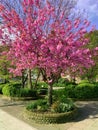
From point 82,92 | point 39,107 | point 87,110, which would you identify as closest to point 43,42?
point 39,107

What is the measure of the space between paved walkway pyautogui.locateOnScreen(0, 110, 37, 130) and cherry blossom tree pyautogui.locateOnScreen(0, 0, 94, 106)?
6.43 ft

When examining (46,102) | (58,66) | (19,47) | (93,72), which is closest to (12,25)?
(19,47)

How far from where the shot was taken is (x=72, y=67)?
10562mm

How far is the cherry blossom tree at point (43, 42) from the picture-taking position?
32.1 feet

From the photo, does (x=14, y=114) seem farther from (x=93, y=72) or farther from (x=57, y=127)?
(x=93, y=72)

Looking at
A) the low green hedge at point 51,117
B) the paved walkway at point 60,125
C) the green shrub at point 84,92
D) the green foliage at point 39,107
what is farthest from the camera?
the green shrub at point 84,92

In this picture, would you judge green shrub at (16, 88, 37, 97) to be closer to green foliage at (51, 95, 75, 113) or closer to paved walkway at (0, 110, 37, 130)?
paved walkway at (0, 110, 37, 130)

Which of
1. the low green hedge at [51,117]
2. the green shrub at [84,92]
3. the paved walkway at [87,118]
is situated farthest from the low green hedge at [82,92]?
the low green hedge at [51,117]

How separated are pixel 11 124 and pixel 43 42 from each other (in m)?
3.39

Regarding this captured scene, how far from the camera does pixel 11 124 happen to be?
953cm

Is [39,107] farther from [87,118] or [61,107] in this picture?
[87,118]

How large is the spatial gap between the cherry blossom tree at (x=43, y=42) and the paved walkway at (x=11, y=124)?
1.96m

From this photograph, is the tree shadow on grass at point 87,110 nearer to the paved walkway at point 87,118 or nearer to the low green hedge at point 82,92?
the paved walkway at point 87,118

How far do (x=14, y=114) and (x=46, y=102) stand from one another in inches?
59.9
